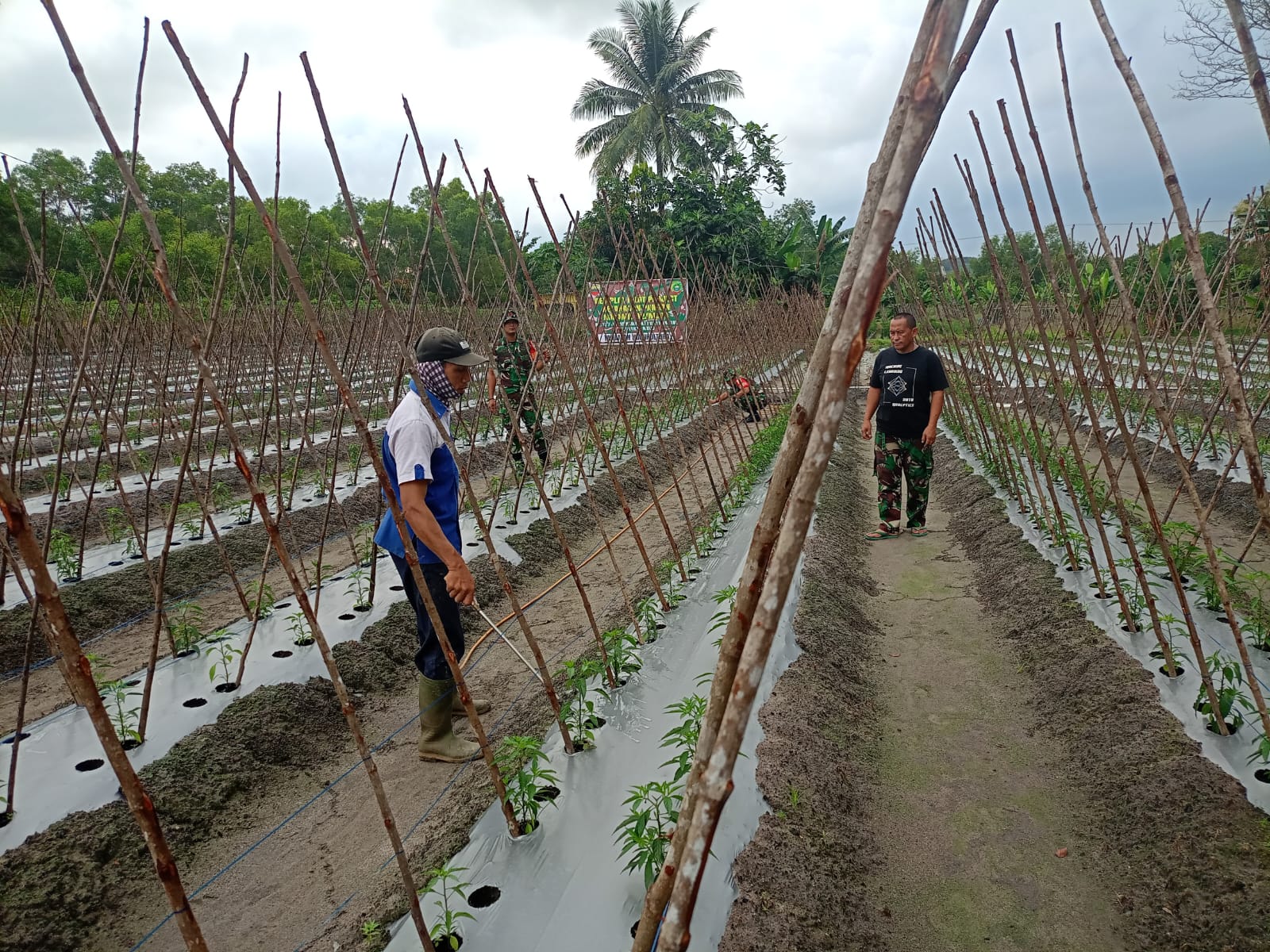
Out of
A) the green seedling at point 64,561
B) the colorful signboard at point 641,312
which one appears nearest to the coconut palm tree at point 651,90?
the colorful signboard at point 641,312

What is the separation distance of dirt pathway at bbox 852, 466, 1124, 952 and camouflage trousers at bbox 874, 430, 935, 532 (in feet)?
4.25

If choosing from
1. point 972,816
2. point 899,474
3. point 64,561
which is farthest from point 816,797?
point 64,561

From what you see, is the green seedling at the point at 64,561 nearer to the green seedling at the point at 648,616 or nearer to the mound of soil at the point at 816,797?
the green seedling at the point at 648,616

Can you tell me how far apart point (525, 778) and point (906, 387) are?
3.56m

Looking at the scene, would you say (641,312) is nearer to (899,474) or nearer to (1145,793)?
(899,474)

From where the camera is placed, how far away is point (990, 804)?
2.41m

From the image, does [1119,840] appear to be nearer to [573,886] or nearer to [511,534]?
[573,886]

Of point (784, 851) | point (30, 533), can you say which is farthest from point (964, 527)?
point (30, 533)

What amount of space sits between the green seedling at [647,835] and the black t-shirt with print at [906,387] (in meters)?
3.28

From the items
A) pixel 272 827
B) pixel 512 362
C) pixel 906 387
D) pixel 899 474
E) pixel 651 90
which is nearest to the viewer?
pixel 272 827

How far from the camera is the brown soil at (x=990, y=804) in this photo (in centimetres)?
181

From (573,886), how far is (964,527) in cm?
427

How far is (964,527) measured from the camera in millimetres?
5176

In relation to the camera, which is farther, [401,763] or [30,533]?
[401,763]
